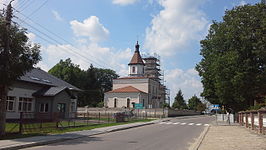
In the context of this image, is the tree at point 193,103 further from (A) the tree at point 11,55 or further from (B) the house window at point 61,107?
(A) the tree at point 11,55

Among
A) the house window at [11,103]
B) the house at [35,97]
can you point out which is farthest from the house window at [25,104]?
the house window at [11,103]

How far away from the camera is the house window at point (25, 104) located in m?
32.9

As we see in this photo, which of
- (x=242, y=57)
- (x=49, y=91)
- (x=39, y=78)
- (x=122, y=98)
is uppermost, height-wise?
(x=242, y=57)

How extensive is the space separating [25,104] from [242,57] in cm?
2710

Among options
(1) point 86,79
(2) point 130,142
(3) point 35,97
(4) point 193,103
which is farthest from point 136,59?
(2) point 130,142

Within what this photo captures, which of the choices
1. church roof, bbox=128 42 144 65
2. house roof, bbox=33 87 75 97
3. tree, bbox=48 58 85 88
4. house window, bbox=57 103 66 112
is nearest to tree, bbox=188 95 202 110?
church roof, bbox=128 42 144 65

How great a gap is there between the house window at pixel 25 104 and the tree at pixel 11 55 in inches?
677

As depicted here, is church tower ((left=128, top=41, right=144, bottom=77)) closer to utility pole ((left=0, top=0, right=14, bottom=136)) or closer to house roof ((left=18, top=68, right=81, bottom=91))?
house roof ((left=18, top=68, right=81, bottom=91))

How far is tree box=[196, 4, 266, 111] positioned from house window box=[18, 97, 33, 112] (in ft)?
77.1

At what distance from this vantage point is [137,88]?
8175cm

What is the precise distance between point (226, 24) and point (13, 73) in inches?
1137

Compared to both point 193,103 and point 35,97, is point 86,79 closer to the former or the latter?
point 193,103

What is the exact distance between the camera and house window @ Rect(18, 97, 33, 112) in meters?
32.9

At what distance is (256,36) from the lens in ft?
102
